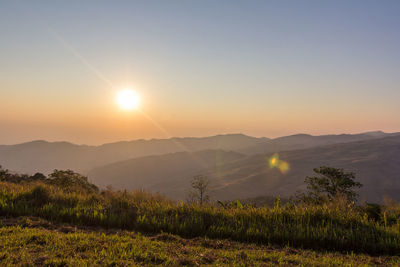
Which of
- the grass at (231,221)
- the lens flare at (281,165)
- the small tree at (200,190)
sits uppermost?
the grass at (231,221)

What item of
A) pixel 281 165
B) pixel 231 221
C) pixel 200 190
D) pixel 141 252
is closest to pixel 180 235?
pixel 231 221

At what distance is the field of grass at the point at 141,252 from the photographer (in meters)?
4.41

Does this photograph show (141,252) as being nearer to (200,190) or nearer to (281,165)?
(200,190)

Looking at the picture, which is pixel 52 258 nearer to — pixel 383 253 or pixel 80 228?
pixel 80 228

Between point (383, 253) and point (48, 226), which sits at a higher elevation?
point (48, 226)

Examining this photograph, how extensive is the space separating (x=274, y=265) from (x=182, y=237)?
252 cm

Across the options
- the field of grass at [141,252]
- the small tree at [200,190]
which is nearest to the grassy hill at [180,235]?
the field of grass at [141,252]

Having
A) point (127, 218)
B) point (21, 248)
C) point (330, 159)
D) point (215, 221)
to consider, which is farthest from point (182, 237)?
point (330, 159)

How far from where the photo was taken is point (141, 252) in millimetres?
4828

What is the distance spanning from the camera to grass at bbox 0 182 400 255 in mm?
5840

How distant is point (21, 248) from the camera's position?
487cm

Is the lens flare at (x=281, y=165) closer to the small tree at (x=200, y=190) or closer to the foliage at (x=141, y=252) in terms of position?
the small tree at (x=200, y=190)

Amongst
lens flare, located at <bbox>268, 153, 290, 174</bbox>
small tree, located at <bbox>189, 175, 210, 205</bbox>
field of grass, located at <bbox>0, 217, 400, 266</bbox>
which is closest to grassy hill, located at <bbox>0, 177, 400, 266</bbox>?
field of grass, located at <bbox>0, 217, 400, 266</bbox>

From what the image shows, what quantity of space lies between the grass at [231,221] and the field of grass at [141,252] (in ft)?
1.41
